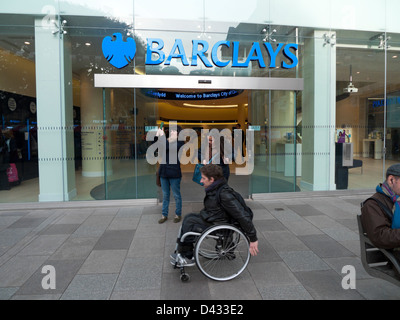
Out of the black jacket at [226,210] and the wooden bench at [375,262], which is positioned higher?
the black jacket at [226,210]

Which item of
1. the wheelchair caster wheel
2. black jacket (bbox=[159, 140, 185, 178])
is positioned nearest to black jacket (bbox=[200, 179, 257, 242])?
the wheelchair caster wheel

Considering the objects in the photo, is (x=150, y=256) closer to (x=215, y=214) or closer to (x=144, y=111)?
(x=215, y=214)

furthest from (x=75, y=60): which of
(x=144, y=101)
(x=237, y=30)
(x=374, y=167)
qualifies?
(x=374, y=167)

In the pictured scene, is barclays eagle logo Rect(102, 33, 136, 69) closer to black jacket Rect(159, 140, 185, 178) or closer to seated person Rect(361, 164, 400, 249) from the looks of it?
black jacket Rect(159, 140, 185, 178)

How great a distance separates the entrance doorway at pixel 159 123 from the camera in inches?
274

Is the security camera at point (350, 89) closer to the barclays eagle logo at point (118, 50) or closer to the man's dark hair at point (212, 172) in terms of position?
the barclays eagle logo at point (118, 50)

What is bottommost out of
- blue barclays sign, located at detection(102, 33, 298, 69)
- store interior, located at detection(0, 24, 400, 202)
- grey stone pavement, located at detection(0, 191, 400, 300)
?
grey stone pavement, located at detection(0, 191, 400, 300)

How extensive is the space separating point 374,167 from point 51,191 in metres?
8.69

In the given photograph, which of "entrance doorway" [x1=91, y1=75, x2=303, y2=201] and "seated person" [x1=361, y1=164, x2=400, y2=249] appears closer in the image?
"seated person" [x1=361, y1=164, x2=400, y2=249]

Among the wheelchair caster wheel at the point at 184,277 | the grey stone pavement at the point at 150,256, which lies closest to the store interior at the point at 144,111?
the grey stone pavement at the point at 150,256

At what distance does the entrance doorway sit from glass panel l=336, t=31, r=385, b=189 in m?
1.42

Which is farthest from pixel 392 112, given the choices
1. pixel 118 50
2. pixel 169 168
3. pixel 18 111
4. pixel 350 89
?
pixel 18 111

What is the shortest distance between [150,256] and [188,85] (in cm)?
448

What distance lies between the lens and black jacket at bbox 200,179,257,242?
3.16 metres
